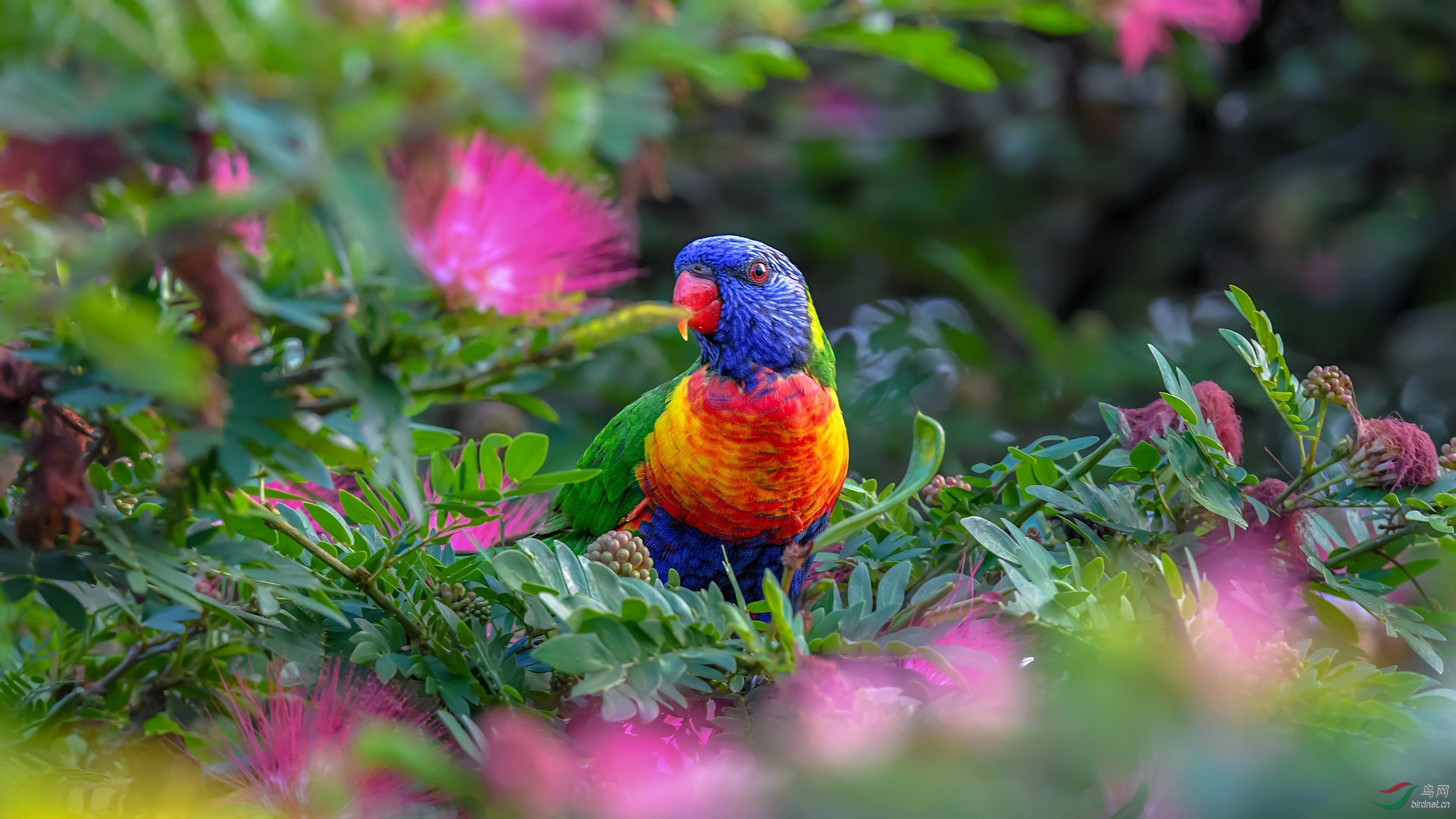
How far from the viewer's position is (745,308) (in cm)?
116

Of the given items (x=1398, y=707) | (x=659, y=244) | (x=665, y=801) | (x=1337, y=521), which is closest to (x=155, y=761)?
(x=665, y=801)

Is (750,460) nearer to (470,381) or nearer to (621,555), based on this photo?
(621,555)

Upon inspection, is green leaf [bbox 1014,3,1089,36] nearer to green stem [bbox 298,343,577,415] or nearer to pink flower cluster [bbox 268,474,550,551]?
green stem [bbox 298,343,577,415]

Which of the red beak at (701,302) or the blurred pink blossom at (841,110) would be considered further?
the blurred pink blossom at (841,110)

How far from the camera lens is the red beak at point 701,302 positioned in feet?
3.81

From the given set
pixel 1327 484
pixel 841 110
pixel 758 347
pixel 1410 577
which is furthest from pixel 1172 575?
pixel 841 110

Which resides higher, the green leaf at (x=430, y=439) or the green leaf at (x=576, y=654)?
the green leaf at (x=430, y=439)

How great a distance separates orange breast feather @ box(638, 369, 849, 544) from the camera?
3.53 feet

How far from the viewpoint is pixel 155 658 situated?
0.75 metres

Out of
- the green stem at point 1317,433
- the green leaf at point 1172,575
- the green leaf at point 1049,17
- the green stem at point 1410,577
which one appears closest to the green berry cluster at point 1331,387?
the green stem at point 1317,433

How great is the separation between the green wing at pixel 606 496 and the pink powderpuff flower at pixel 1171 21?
640mm

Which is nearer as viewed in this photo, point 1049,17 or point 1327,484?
point 1049,17

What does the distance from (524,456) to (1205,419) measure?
1.64 feet

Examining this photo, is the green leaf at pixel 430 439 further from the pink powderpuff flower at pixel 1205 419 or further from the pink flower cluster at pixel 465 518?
the pink powderpuff flower at pixel 1205 419
